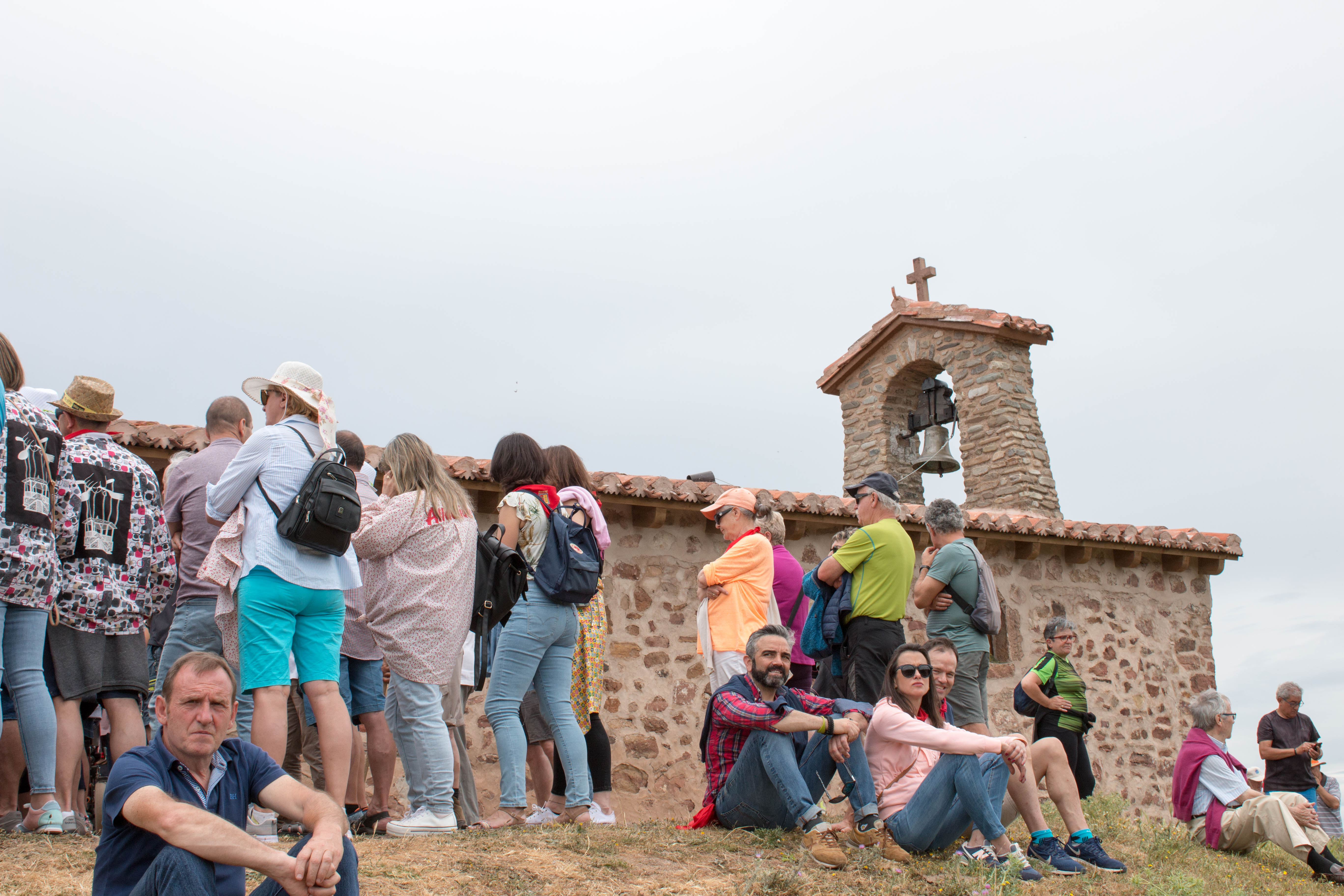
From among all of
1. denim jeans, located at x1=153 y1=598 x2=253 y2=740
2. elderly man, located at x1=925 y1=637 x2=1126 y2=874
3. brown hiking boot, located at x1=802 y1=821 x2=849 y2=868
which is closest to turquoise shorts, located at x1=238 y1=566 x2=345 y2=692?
denim jeans, located at x1=153 y1=598 x2=253 y2=740

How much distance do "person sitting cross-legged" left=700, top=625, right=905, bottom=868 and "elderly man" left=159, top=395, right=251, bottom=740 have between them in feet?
6.21

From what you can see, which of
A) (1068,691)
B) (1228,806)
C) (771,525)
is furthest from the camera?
(1068,691)

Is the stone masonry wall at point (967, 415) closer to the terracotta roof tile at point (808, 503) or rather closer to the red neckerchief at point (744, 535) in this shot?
the terracotta roof tile at point (808, 503)

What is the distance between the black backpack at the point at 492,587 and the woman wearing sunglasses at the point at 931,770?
64.1 inches

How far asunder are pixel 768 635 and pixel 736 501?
44.1 inches

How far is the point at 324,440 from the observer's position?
158 inches

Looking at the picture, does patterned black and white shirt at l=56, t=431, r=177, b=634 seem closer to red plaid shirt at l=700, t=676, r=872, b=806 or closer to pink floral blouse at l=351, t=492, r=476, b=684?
pink floral blouse at l=351, t=492, r=476, b=684

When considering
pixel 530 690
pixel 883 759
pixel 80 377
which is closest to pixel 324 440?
pixel 80 377

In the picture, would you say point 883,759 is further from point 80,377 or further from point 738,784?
point 80,377

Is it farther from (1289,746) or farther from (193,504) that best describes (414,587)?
(1289,746)

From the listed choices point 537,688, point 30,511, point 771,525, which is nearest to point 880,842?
point 537,688

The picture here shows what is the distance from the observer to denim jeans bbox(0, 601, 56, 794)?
363 cm

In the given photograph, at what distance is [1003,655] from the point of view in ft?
29.5

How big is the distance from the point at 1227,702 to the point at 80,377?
6.20 m
